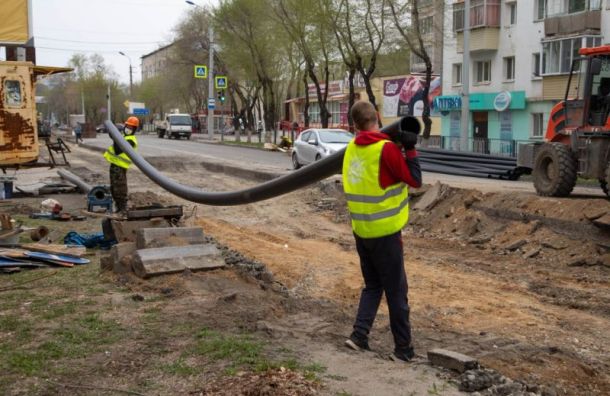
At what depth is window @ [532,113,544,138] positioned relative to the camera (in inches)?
1537

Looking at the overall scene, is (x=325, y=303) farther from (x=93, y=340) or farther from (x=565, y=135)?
(x=565, y=135)

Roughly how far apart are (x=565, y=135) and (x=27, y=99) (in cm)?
1189

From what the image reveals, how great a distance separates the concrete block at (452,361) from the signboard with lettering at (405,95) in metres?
45.7

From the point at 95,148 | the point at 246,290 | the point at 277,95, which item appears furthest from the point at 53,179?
the point at 277,95

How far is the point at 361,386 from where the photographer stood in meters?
4.58

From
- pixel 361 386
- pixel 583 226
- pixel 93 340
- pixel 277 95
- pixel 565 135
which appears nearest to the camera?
pixel 361 386

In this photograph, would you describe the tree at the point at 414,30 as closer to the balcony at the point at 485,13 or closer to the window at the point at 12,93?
the balcony at the point at 485,13

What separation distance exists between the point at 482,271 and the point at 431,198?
5126 mm

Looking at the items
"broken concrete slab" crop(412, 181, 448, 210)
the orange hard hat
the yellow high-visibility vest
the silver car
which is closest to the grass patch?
the yellow high-visibility vest

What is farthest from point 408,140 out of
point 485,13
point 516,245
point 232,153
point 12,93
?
point 485,13

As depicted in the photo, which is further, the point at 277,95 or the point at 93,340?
the point at 277,95

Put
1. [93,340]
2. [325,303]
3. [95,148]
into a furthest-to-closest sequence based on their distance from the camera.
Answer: [95,148] → [325,303] → [93,340]

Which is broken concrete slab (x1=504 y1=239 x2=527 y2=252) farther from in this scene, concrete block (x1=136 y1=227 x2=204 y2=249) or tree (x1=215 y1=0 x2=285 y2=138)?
tree (x1=215 y1=0 x2=285 y2=138)

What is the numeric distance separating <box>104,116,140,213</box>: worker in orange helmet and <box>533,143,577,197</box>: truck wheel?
27.8 ft
